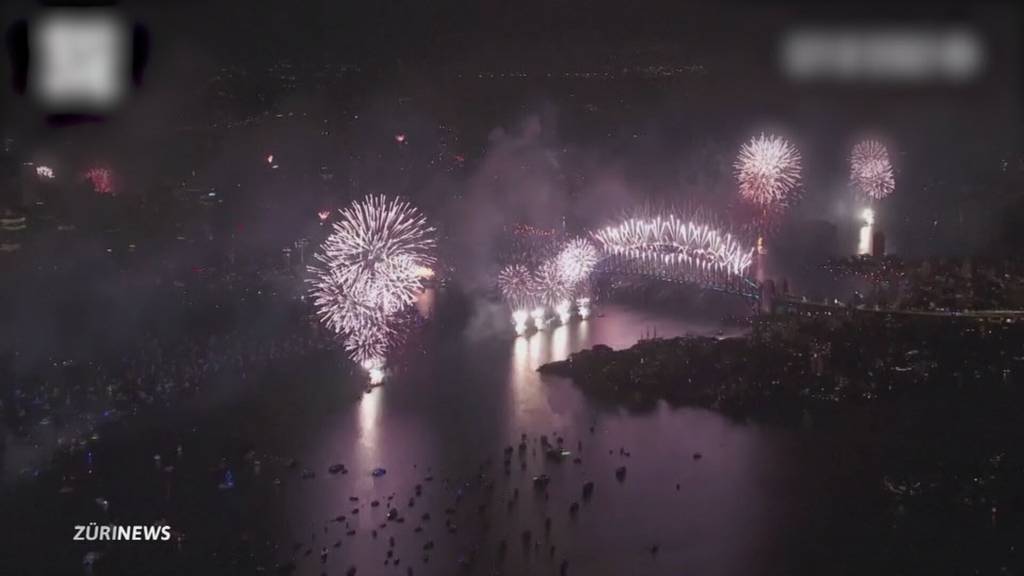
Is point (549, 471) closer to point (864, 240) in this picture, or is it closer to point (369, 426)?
point (369, 426)

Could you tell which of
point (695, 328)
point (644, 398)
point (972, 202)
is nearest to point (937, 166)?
point (972, 202)

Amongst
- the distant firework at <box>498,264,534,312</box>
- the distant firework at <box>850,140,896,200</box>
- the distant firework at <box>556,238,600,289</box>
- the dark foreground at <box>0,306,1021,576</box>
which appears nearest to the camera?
the dark foreground at <box>0,306,1021,576</box>

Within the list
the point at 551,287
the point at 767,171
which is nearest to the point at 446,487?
the point at 551,287

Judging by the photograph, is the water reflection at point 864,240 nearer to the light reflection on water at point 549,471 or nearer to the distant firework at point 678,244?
the distant firework at point 678,244

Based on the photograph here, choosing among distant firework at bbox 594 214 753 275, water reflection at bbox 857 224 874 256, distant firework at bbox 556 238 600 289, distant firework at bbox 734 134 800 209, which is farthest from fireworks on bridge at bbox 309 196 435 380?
water reflection at bbox 857 224 874 256

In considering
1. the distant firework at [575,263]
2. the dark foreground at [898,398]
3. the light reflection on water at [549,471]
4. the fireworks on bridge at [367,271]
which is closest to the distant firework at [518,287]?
the distant firework at [575,263]

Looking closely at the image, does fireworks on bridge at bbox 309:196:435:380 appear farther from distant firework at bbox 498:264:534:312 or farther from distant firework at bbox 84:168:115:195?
distant firework at bbox 84:168:115:195
